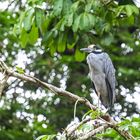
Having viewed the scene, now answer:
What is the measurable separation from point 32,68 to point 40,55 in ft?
1.14

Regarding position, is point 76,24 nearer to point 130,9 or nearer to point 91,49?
point 130,9

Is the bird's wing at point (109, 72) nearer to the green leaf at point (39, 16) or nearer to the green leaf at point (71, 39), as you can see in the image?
the green leaf at point (71, 39)

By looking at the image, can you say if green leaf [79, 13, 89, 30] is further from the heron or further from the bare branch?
the bare branch

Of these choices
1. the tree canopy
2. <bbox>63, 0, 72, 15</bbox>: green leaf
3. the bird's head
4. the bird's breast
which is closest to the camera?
<bbox>63, 0, 72, 15</bbox>: green leaf

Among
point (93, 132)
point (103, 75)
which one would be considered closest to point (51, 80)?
point (103, 75)

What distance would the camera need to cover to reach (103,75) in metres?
4.62

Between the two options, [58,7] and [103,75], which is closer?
[58,7]

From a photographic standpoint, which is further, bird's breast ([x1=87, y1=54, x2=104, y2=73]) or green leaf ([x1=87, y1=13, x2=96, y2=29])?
bird's breast ([x1=87, y1=54, x2=104, y2=73])

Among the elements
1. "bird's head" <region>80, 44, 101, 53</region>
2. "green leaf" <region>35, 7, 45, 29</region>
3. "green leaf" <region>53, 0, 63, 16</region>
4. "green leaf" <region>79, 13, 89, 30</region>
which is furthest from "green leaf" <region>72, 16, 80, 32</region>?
"bird's head" <region>80, 44, 101, 53</region>

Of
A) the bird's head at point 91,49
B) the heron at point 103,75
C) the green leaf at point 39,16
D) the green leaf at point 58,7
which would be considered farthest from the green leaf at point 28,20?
the heron at point 103,75

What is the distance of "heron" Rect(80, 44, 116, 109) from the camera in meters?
4.52

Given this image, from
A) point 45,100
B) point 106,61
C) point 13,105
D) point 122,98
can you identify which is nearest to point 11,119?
point 13,105

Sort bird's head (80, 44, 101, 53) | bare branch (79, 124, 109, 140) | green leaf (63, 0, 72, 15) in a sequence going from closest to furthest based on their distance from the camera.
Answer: bare branch (79, 124, 109, 140) < green leaf (63, 0, 72, 15) < bird's head (80, 44, 101, 53)

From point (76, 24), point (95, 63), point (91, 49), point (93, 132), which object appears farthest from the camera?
point (95, 63)
